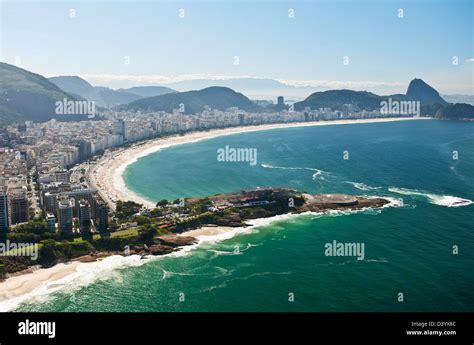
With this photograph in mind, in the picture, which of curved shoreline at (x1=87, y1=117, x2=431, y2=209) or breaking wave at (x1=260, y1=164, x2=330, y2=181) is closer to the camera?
curved shoreline at (x1=87, y1=117, x2=431, y2=209)

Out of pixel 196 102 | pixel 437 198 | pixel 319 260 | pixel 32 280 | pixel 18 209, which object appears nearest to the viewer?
pixel 32 280

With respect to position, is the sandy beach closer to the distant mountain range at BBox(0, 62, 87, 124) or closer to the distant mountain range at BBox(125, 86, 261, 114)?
the distant mountain range at BBox(0, 62, 87, 124)

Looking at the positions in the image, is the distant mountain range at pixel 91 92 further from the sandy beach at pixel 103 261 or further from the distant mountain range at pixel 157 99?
the sandy beach at pixel 103 261

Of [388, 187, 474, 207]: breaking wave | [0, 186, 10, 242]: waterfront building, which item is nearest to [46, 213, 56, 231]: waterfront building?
[0, 186, 10, 242]: waterfront building

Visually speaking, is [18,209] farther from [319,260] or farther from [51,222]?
[319,260]

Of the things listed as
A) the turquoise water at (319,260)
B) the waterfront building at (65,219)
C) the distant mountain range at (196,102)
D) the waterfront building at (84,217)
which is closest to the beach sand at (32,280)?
the turquoise water at (319,260)

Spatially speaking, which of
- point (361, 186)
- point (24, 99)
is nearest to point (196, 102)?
point (24, 99)
